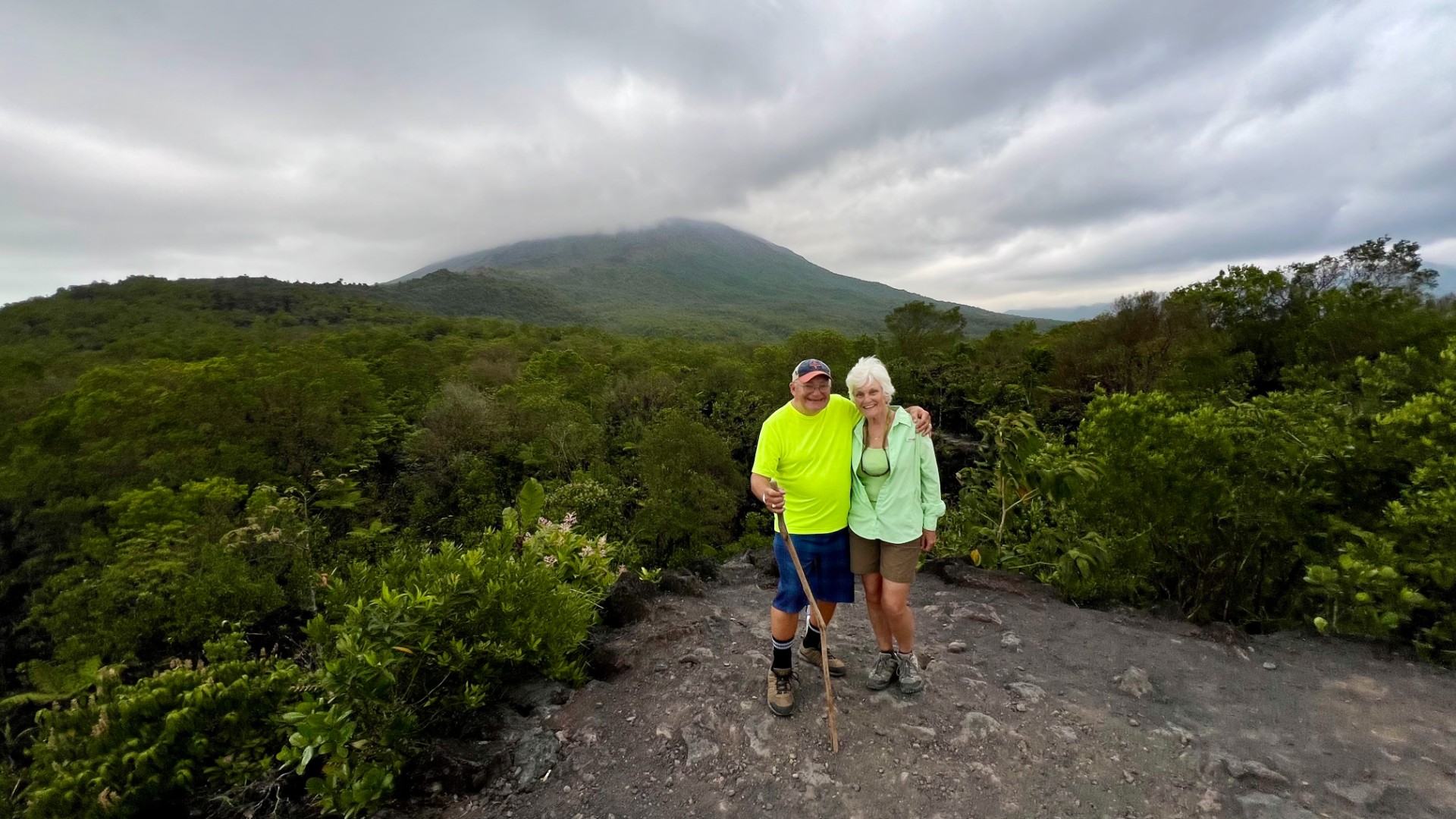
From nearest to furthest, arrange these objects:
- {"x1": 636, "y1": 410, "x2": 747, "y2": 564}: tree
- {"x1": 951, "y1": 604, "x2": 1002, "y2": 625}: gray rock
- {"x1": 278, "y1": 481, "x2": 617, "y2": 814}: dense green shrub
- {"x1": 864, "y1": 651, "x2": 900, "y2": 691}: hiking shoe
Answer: {"x1": 278, "y1": 481, "x2": 617, "y2": 814}: dense green shrub
{"x1": 864, "y1": 651, "x2": 900, "y2": 691}: hiking shoe
{"x1": 951, "y1": 604, "x2": 1002, "y2": 625}: gray rock
{"x1": 636, "y1": 410, "x2": 747, "y2": 564}: tree

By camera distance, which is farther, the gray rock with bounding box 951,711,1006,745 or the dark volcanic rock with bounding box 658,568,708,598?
the dark volcanic rock with bounding box 658,568,708,598

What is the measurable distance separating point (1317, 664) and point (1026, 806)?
245cm

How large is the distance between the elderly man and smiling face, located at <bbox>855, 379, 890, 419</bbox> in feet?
0.33

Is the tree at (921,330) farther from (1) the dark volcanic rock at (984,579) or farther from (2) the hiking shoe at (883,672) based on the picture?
(2) the hiking shoe at (883,672)

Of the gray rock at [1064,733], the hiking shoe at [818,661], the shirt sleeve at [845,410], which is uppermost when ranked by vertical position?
the shirt sleeve at [845,410]

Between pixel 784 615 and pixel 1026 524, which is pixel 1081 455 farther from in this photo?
pixel 784 615

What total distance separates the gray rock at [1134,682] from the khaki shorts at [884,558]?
1601 millimetres

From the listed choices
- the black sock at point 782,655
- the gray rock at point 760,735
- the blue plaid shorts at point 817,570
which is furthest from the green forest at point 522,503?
the blue plaid shorts at point 817,570

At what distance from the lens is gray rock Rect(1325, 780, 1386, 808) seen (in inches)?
91.6

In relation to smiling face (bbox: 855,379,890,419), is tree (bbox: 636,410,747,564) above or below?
below

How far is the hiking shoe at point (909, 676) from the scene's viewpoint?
3.08 m

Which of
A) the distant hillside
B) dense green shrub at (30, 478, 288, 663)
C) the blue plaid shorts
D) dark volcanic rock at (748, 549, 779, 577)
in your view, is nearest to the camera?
the blue plaid shorts

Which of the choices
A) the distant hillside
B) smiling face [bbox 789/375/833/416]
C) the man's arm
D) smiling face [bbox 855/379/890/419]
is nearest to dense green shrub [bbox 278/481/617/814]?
the man's arm

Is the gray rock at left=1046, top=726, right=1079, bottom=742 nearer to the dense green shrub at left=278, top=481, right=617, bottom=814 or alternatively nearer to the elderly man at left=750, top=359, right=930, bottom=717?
the elderly man at left=750, top=359, right=930, bottom=717
